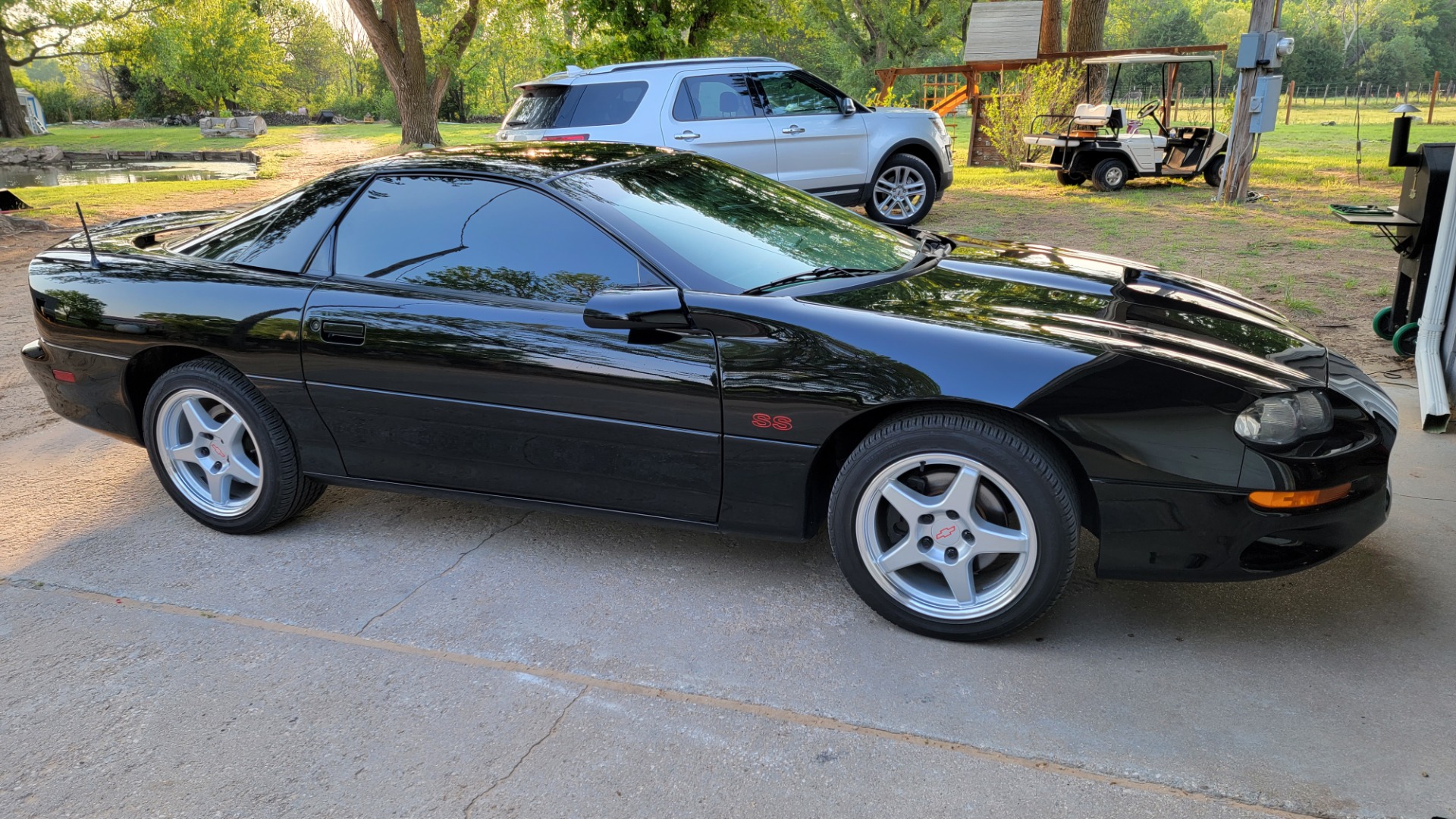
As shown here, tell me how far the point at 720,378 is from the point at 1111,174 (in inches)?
496

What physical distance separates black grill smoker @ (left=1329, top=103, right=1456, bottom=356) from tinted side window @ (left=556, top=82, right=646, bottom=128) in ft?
20.4

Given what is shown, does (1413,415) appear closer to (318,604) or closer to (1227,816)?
(1227,816)

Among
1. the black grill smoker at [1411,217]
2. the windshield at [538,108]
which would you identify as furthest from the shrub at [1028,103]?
the black grill smoker at [1411,217]

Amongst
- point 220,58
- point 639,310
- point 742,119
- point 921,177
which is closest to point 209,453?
point 639,310

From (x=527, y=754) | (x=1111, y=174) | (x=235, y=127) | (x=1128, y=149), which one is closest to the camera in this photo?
(x=527, y=754)

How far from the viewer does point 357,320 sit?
3.37 metres

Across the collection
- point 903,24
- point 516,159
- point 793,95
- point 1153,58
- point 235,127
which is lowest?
point 235,127

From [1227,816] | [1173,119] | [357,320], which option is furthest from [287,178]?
[1227,816]

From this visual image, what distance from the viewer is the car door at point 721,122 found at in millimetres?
9578

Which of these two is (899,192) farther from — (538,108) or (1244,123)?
(1244,123)

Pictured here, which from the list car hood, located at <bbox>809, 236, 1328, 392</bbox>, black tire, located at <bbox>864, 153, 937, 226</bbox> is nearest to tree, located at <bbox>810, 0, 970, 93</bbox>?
black tire, located at <bbox>864, 153, 937, 226</bbox>

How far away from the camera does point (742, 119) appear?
971 cm

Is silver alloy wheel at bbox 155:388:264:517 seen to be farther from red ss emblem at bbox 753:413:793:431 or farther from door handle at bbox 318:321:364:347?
red ss emblem at bbox 753:413:793:431

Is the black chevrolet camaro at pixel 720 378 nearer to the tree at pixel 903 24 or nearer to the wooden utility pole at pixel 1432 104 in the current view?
the wooden utility pole at pixel 1432 104
